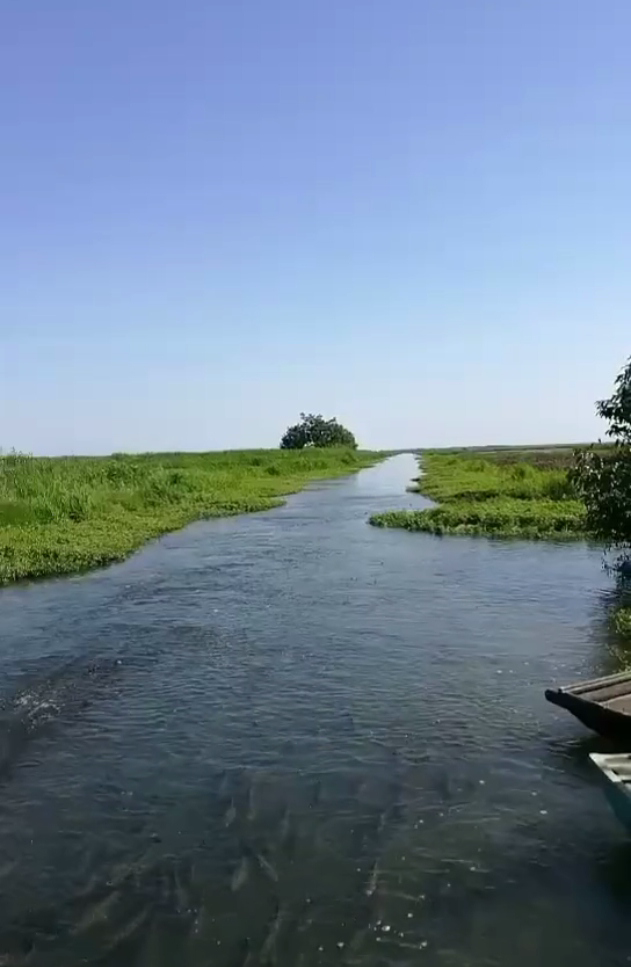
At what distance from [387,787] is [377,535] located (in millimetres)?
20108

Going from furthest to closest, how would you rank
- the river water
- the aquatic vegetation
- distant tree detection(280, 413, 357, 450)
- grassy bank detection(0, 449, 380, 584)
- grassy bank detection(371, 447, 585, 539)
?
1. distant tree detection(280, 413, 357, 450)
2. grassy bank detection(371, 447, 585, 539)
3. grassy bank detection(0, 449, 380, 584)
4. the aquatic vegetation
5. the river water

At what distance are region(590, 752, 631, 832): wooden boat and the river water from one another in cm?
45

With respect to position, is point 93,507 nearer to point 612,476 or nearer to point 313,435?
point 612,476

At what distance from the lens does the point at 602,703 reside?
890 centimetres

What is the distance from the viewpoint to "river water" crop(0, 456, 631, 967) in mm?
6496

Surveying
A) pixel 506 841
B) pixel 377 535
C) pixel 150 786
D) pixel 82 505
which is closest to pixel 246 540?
pixel 377 535

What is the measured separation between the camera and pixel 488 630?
15.3m

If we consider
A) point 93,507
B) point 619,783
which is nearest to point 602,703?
point 619,783

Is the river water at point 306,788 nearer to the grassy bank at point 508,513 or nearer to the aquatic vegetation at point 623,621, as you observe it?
the aquatic vegetation at point 623,621

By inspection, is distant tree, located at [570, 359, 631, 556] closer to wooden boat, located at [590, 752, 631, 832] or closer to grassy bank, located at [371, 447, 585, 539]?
grassy bank, located at [371, 447, 585, 539]

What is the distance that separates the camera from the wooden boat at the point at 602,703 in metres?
8.62

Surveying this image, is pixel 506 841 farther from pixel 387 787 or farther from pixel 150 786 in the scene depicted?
pixel 150 786

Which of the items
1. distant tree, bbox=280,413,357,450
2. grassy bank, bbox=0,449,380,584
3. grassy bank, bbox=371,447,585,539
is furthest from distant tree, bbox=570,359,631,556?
distant tree, bbox=280,413,357,450

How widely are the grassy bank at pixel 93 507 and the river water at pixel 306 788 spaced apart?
18.2 ft
